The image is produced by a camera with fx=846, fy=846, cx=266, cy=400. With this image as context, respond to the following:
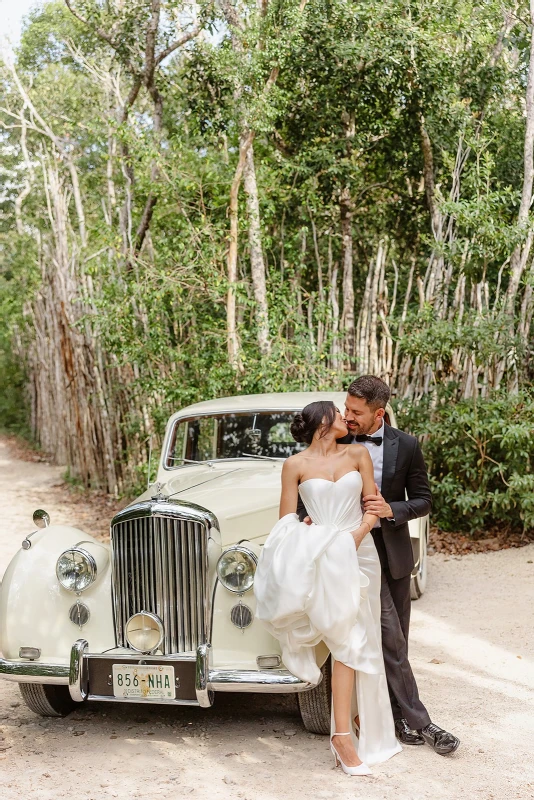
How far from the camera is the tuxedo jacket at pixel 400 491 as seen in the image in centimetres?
377

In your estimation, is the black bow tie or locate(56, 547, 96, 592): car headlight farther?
locate(56, 547, 96, 592): car headlight

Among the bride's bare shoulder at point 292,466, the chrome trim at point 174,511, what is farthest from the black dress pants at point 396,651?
the chrome trim at point 174,511

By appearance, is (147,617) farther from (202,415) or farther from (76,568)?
(202,415)

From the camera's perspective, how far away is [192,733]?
4094 mm

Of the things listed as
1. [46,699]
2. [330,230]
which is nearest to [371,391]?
[46,699]

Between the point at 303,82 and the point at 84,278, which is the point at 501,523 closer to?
the point at 303,82

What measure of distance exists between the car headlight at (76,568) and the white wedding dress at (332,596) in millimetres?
923

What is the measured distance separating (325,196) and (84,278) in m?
3.57

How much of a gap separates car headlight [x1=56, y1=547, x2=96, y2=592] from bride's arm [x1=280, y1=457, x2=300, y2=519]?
3.41ft

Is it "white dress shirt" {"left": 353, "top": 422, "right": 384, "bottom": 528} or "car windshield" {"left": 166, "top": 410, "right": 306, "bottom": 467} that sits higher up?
"white dress shirt" {"left": 353, "top": 422, "right": 384, "bottom": 528}

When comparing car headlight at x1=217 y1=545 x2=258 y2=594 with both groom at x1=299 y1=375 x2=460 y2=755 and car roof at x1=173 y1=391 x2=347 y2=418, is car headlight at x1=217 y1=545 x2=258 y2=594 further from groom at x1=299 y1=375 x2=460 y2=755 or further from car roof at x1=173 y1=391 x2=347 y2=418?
car roof at x1=173 y1=391 x2=347 y2=418

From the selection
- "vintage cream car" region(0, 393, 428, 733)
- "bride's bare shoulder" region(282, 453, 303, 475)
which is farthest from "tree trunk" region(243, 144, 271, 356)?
"bride's bare shoulder" region(282, 453, 303, 475)

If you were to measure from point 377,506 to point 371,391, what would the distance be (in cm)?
50

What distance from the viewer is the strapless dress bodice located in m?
3.56
